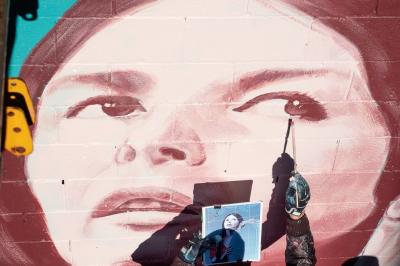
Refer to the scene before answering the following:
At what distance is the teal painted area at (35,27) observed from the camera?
2.43 meters

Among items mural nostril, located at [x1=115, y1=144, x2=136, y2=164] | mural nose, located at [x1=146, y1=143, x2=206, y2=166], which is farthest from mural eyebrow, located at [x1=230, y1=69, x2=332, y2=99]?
mural nostril, located at [x1=115, y1=144, x2=136, y2=164]

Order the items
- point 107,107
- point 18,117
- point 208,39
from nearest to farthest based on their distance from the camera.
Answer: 1. point 18,117
2. point 208,39
3. point 107,107

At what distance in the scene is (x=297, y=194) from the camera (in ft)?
9.27

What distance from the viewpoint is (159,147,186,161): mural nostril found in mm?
2867

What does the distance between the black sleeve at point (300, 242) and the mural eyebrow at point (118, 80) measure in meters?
1.07

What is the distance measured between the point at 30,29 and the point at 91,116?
19.9 inches

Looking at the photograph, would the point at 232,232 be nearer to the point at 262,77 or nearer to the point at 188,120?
the point at 188,120

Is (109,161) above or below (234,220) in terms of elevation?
above

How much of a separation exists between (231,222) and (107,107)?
3.09ft

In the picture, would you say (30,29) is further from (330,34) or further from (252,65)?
(330,34)

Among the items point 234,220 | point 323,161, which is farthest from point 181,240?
point 323,161

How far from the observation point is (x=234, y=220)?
9.95 ft

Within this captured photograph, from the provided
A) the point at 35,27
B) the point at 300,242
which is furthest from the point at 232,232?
the point at 35,27

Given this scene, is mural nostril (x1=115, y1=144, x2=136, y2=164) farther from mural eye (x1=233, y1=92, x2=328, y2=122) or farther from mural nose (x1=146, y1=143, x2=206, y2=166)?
mural eye (x1=233, y1=92, x2=328, y2=122)
